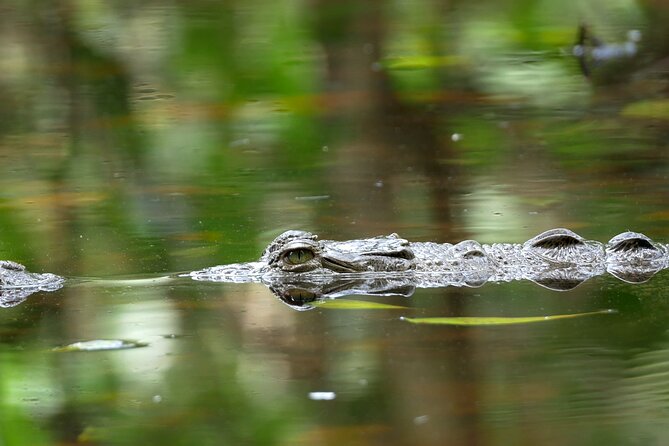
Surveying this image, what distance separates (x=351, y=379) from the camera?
13.6 feet

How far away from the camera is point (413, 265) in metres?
5.48

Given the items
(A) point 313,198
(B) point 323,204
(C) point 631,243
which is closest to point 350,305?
(C) point 631,243

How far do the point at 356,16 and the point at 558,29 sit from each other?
2545mm

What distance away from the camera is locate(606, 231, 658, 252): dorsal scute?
18.0ft

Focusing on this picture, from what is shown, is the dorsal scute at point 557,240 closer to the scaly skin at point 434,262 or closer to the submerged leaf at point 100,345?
the scaly skin at point 434,262

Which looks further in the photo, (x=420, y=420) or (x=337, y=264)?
(x=337, y=264)

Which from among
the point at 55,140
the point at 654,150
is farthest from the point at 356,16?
the point at 654,150

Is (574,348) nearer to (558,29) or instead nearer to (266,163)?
(266,163)

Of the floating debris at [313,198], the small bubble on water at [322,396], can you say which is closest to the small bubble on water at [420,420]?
the small bubble on water at [322,396]

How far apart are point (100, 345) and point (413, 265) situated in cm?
149

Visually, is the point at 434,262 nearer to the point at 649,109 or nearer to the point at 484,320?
the point at 484,320

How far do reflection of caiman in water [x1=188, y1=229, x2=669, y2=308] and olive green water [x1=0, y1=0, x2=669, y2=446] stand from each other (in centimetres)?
14

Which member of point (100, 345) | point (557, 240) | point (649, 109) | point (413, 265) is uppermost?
point (649, 109)

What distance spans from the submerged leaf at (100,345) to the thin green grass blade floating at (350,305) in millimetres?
812
